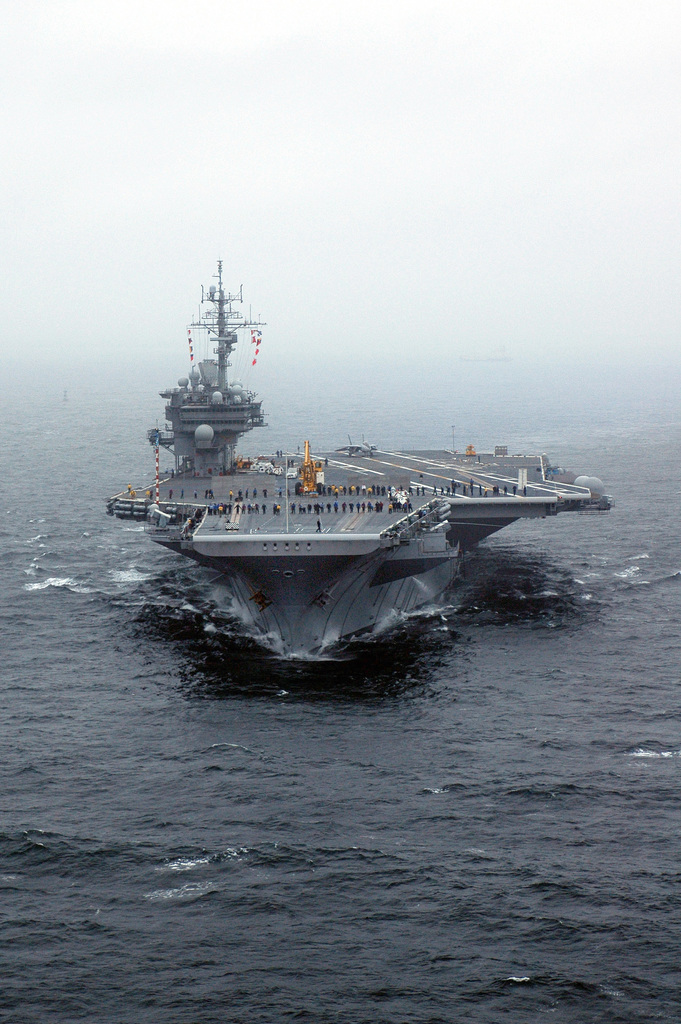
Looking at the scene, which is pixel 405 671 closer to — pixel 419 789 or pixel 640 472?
pixel 419 789

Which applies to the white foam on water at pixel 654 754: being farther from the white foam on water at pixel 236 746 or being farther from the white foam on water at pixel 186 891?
the white foam on water at pixel 186 891

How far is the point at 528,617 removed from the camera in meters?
52.4

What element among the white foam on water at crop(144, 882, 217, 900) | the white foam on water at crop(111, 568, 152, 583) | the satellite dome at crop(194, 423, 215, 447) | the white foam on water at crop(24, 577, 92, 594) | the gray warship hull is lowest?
the white foam on water at crop(144, 882, 217, 900)

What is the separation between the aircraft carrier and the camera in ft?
154

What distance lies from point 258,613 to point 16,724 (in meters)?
12.5

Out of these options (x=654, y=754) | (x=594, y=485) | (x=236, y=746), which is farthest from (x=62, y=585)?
(x=654, y=754)

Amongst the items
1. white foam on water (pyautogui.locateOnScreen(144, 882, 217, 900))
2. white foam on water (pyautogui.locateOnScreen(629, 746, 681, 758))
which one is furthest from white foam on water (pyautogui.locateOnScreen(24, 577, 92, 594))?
white foam on water (pyautogui.locateOnScreen(629, 746, 681, 758))

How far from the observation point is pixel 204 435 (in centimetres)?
6675

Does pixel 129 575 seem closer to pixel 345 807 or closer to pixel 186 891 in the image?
pixel 345 807

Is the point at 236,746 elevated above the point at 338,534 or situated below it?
below

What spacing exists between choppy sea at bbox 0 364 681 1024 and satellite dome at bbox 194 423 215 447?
903cm

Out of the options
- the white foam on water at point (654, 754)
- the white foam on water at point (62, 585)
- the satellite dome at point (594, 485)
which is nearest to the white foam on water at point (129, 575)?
the white foam on water at point (62, 585)

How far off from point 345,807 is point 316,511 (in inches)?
850

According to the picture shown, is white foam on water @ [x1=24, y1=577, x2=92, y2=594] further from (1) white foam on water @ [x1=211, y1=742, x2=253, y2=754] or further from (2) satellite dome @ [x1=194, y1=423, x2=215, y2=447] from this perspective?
(1) white foam on water @ [x1=211, y1=742, x2=253, y2=754]
